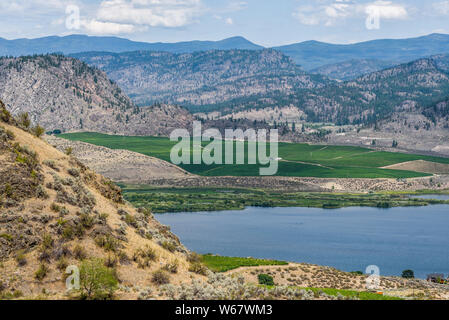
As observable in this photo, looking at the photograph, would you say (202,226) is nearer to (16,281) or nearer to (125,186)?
(125,186)

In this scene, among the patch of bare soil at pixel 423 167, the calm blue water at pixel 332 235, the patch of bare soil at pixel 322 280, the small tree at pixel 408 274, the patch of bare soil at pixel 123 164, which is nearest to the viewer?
the patch of bare soil at pixel 322 280

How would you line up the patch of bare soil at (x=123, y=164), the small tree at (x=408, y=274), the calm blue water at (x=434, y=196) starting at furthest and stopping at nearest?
1. the patch of bare soil at (x=123, y=164)
2. the calm blue water at (x=434, y=196)
3. the small tree at (x=408, y=274)

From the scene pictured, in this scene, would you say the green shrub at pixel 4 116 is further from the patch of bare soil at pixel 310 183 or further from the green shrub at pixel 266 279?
the patch of bare soil at pixel 310 183

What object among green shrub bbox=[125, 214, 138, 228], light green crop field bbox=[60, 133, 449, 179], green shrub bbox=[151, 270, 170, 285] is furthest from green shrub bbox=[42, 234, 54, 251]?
light green crop field bbox=[60, 133, 449, 179]

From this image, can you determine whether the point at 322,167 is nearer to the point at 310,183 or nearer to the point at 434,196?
the point at 310,183

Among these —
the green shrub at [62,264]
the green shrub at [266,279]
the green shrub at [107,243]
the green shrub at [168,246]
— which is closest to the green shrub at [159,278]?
the green shrub at [107,243]

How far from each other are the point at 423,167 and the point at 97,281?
16092 centimetres

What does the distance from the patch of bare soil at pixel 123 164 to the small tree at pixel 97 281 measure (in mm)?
129231

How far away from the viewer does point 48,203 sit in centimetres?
3666

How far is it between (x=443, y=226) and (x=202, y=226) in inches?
1450

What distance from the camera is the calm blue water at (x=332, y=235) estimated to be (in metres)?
81.1

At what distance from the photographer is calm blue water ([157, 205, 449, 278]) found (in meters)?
81.1
